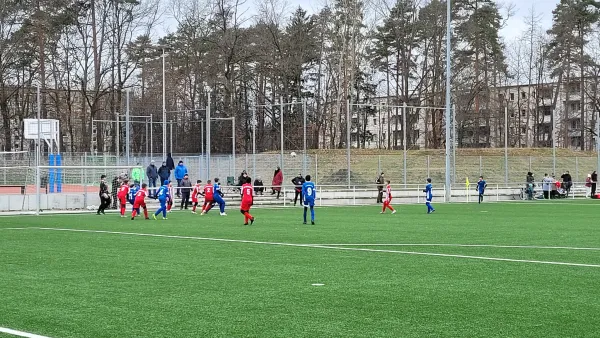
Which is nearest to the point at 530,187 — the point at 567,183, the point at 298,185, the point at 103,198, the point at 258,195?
the point at 567,183

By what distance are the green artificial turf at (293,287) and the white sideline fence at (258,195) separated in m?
14.7

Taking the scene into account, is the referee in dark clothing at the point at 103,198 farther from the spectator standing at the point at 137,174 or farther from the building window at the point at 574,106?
the building window at the point at 574,106

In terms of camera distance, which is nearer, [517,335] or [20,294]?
[517,335]

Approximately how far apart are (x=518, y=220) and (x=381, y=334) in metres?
21.4

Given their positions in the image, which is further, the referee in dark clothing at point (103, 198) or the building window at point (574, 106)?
the building window at point (574, 106)

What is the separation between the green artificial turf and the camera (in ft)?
27.8

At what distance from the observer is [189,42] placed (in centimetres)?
7006

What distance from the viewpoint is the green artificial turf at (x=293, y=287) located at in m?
8.48

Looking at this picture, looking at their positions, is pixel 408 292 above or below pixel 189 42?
below

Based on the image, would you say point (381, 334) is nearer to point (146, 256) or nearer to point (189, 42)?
point (146, 256)

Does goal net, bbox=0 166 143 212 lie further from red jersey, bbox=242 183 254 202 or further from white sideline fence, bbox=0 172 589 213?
red jersey, bbox=242 183 254 202

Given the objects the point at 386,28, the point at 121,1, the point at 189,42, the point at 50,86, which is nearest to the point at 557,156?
the point at 386,28

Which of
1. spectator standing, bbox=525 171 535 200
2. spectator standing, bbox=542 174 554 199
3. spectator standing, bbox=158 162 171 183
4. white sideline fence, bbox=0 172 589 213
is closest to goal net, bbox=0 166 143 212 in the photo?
white sideline fence, bbox=0 172 589 213

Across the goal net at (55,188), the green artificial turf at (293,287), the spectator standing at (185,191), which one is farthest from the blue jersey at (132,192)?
the green artificial turf at (293,287)
